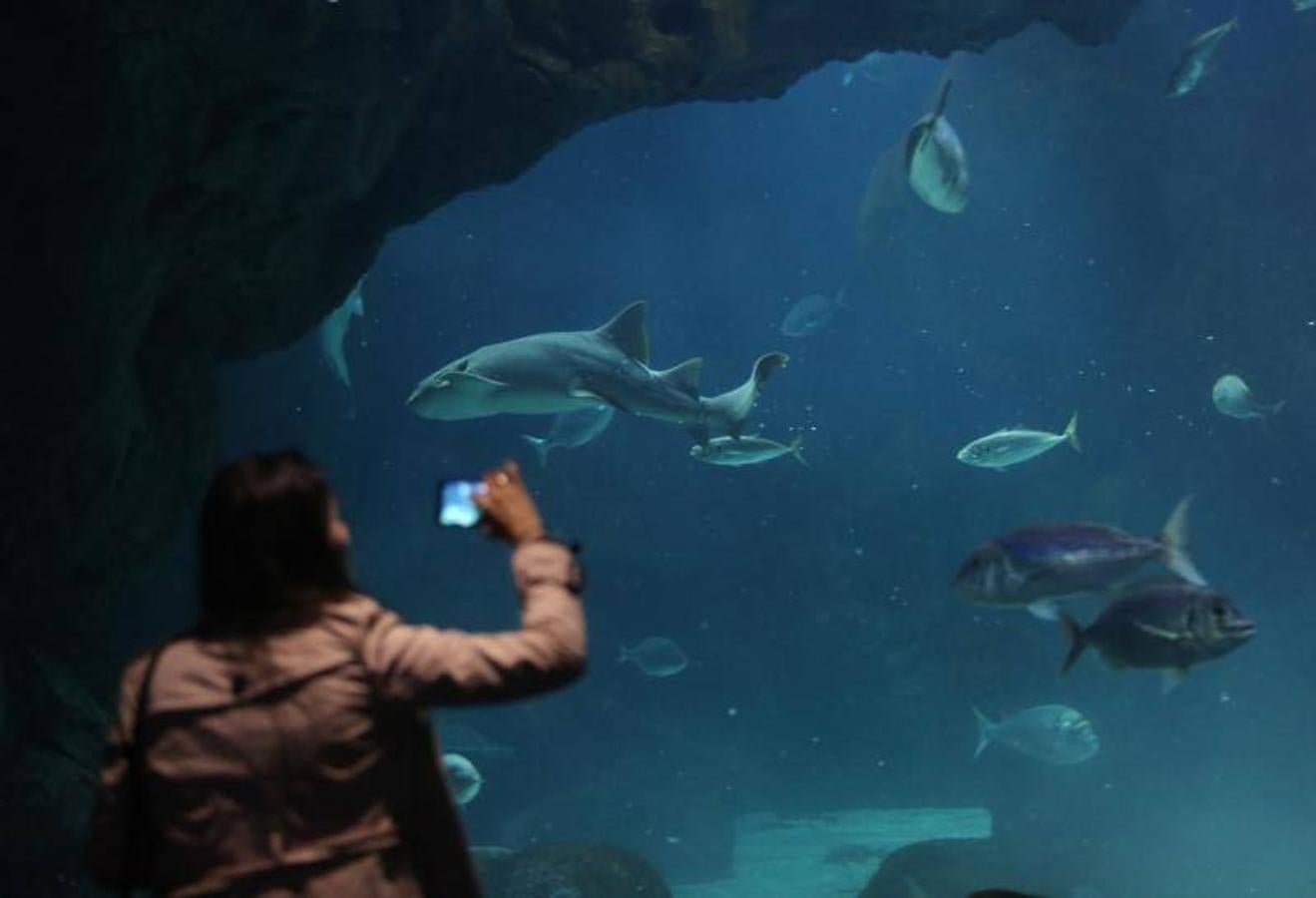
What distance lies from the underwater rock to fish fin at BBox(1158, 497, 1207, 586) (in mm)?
7837

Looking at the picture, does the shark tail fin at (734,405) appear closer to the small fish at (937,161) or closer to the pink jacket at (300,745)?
the small fish at (937,161)

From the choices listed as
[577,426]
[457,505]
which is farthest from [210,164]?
[577,426]

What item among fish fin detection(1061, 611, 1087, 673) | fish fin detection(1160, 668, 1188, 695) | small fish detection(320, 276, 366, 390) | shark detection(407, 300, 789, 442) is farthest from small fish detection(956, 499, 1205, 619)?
small fish detection(320, 276, 366, 390)

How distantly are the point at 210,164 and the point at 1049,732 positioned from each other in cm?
1133

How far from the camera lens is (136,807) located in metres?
1.93

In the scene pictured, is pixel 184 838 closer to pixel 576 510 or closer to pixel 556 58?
pixel 556 58

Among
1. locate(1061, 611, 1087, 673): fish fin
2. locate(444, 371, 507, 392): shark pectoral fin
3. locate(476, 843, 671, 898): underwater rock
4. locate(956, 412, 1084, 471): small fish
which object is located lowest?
locate(476, 843, 671, 898): underwater rock

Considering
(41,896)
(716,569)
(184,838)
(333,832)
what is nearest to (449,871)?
(333,832)

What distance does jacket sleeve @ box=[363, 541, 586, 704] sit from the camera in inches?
73.7

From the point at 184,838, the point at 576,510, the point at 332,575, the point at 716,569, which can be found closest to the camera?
the point at 184,838

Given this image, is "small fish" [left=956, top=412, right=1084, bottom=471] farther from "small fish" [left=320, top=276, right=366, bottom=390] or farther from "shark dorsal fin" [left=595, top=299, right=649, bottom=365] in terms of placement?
"small fish" [left=320, top=276, right=366, bottom=390]

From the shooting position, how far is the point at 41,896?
5773 millimetres

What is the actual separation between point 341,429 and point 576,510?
588 centimetres

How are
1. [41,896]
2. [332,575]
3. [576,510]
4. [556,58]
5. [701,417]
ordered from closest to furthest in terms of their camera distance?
1. [332,575]
2. [41,896]
3. [701,417]
4. [556,58]
5. [576,510]
